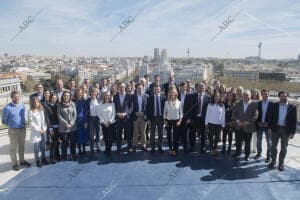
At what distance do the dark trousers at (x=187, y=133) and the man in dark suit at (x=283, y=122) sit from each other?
145 cm

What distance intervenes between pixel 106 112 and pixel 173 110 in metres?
1.23

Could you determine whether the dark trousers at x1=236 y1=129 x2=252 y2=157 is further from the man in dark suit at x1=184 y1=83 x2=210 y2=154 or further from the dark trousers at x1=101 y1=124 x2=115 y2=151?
the dark trousers at x1=101 y1=124 x2=115 y2=151

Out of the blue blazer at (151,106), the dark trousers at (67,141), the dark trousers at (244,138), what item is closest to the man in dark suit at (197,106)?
the blue blazer at (151,106)

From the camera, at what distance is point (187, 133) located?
→ 16.9 feet

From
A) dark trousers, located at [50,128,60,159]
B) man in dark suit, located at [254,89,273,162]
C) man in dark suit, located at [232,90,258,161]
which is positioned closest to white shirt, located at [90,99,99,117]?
dark trousers, located at [50,128,60,159]

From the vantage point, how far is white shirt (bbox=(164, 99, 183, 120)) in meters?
4.70

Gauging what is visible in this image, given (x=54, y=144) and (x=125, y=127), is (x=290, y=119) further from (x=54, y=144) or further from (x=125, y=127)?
(x=54, y=144)

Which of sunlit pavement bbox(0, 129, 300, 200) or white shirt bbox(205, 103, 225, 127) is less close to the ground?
white shirt bbox(205, 103, 225, 127)

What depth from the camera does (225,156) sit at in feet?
16.2

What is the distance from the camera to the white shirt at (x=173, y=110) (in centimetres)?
470

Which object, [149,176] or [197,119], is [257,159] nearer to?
[197,119]

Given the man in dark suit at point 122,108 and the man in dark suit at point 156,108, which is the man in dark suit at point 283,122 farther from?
the man in dark suit at point 122,108

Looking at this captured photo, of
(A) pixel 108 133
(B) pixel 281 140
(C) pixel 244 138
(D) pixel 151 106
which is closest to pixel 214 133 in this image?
(C) pixel 244 138

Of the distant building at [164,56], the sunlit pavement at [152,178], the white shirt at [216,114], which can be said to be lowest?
the sunlit pavement at [152,178]
